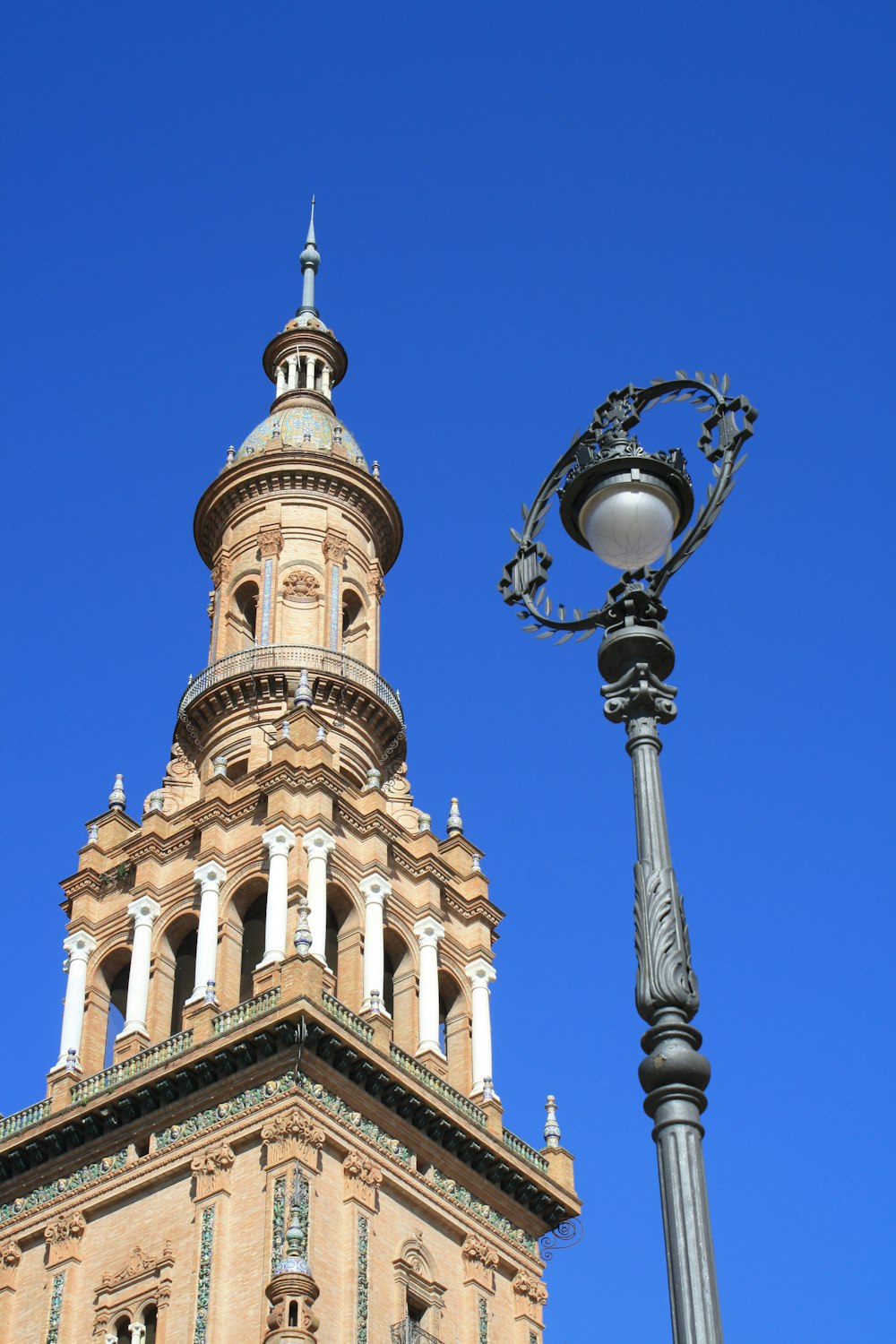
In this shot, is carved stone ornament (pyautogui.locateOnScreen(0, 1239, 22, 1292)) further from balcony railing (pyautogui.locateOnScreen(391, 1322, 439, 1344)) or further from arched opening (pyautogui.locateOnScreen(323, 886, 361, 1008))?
arched opening (pyautogui.locateOnScreen(323, 886, 361, 1008))

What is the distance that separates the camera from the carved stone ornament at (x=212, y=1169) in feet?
137

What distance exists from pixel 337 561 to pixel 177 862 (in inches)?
450

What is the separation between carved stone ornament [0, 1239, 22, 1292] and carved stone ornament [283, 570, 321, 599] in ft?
65.0

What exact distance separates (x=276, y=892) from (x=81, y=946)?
255 inches

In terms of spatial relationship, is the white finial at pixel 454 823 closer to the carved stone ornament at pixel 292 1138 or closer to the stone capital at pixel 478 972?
the stone capital at pixel 478 972

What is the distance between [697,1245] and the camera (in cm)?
1184

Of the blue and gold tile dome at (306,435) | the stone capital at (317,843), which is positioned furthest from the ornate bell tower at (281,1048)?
the blue and gold tile dome at (306,435)

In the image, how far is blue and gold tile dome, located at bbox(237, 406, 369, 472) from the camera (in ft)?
201

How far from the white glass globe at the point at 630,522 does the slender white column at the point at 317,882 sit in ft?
105

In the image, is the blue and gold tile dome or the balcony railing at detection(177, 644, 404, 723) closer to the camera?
the balcony railing at detection(177, 644, 404, 723)

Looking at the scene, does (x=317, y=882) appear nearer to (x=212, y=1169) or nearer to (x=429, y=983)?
(x=429, y=983)

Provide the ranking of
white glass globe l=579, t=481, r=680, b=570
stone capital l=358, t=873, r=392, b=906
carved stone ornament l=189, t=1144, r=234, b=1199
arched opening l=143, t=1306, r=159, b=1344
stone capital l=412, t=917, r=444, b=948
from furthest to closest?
stone capital l=412, t=917, r=444, b=948 < stone capital l=358, t=873, r=392, b=906 < carved stone ornament l=189, t=1144, r=234, b=1199 < arched opening l=143, t=1306, r=159, b=1344 < white glass globe l=579, t=481, r=680, b=570

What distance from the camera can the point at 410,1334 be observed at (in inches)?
1650

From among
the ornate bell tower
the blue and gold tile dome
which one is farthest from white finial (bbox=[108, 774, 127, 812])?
the blue and gold tile dome
